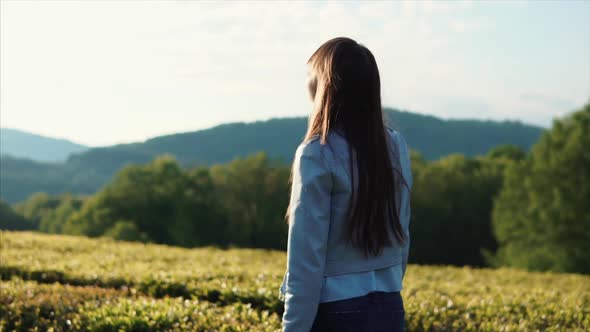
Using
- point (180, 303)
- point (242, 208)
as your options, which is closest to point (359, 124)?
point (180, 303)

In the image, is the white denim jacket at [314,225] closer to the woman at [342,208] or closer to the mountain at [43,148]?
the woman at [342,208]

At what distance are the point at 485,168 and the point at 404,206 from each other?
55.4 metres

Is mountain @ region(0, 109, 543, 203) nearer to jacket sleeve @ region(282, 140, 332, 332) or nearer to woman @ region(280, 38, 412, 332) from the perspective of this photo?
woman @ region(280, 38, 412, 332)

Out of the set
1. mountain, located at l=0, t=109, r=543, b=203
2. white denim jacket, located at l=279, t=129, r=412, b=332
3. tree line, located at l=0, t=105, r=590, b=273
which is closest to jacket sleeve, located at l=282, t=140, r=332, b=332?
white denim jacket, located at l=279, t=129, r=412, b=332

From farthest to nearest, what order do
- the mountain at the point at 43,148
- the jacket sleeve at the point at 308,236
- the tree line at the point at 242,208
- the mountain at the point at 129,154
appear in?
the mountain at the point at 129,154 → the mountain at the point at 43,148 → the tree line at the point at 242,208 → the jacket sleeve at the point at 308,236

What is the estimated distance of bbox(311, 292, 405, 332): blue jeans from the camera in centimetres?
289

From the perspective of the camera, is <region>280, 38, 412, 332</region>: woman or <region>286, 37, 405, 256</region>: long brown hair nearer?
<region>280, 38, 412, 332</region>: woman

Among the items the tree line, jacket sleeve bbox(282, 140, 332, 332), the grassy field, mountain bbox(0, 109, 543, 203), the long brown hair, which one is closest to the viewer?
jacket sleeve bbox(282, 140, 332, 332)

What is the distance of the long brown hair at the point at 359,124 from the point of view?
2.95m

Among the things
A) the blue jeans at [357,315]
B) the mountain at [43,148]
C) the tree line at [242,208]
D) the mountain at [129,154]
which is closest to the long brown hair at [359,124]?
the blue jeans at [357,315]

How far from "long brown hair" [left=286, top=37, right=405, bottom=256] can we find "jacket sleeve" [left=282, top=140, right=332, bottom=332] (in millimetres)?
154

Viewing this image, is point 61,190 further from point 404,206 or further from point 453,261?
point 404,206

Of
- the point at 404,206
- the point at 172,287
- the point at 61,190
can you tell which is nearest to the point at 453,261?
the point at 172,287

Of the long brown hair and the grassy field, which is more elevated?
the long brown hair
